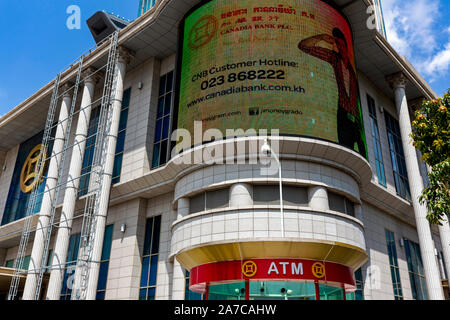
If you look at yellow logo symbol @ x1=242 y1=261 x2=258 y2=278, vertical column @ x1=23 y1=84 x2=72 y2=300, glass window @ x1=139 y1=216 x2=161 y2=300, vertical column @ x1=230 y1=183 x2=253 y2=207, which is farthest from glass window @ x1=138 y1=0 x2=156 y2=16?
yellow logo symbol @ x1=242 y1=261 x2=258 y2=278

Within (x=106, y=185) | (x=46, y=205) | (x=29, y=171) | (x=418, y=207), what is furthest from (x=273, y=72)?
(x=29, y=171)

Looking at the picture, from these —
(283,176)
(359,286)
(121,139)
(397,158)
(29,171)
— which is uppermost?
(29,171)

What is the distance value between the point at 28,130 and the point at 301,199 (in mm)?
38537

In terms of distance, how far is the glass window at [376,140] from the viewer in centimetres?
3256

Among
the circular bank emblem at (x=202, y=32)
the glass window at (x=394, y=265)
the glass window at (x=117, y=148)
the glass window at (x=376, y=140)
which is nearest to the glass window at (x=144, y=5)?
the glass window at (x=117, y=148)

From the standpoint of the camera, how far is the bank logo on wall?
144ft

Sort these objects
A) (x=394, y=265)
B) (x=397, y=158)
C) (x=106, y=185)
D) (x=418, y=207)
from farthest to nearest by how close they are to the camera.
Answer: (x=397, y=158) → (x=418, y=207) → (x=394, y=265) → (x=106, y=185)

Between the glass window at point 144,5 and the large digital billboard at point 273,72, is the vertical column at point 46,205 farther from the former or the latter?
the glass window at point 144,5

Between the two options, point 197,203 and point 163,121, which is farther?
point 163,121

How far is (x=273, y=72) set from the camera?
24203 millimetres

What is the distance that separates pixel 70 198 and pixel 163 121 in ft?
32.2

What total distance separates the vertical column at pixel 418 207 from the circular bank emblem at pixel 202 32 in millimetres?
15928

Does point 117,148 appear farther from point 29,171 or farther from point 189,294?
point 29,171
